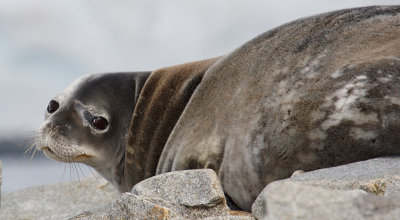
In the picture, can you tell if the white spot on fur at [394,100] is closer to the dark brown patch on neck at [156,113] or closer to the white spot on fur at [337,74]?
the white spot on fur at [337,74]

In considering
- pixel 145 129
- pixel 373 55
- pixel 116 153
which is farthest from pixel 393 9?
pixel 116 153

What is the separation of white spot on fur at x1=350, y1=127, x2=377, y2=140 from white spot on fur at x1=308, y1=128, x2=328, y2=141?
16 cm

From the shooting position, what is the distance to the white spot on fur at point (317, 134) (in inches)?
120

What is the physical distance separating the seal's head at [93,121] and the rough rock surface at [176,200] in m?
2.23

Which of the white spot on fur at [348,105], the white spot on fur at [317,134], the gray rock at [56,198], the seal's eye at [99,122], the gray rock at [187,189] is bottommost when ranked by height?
the gray rock at [56,198]

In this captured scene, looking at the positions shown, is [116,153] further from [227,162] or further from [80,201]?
[80,201]

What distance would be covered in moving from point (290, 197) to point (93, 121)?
3.85 meters

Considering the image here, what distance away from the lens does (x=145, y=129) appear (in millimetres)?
5078

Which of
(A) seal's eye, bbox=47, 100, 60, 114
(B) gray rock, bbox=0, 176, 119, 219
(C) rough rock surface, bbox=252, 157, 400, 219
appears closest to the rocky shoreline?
(C) rough rock surface, bbox=252, 157, 400, 219

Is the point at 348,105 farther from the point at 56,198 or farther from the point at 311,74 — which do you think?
the point at 56,198

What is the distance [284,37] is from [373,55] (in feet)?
2.68

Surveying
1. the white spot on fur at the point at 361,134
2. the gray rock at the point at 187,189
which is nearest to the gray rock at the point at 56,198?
the gray rock at the point at 187,189

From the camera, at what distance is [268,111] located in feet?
10.9

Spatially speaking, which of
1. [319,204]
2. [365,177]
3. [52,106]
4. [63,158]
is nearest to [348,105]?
[365,177]
